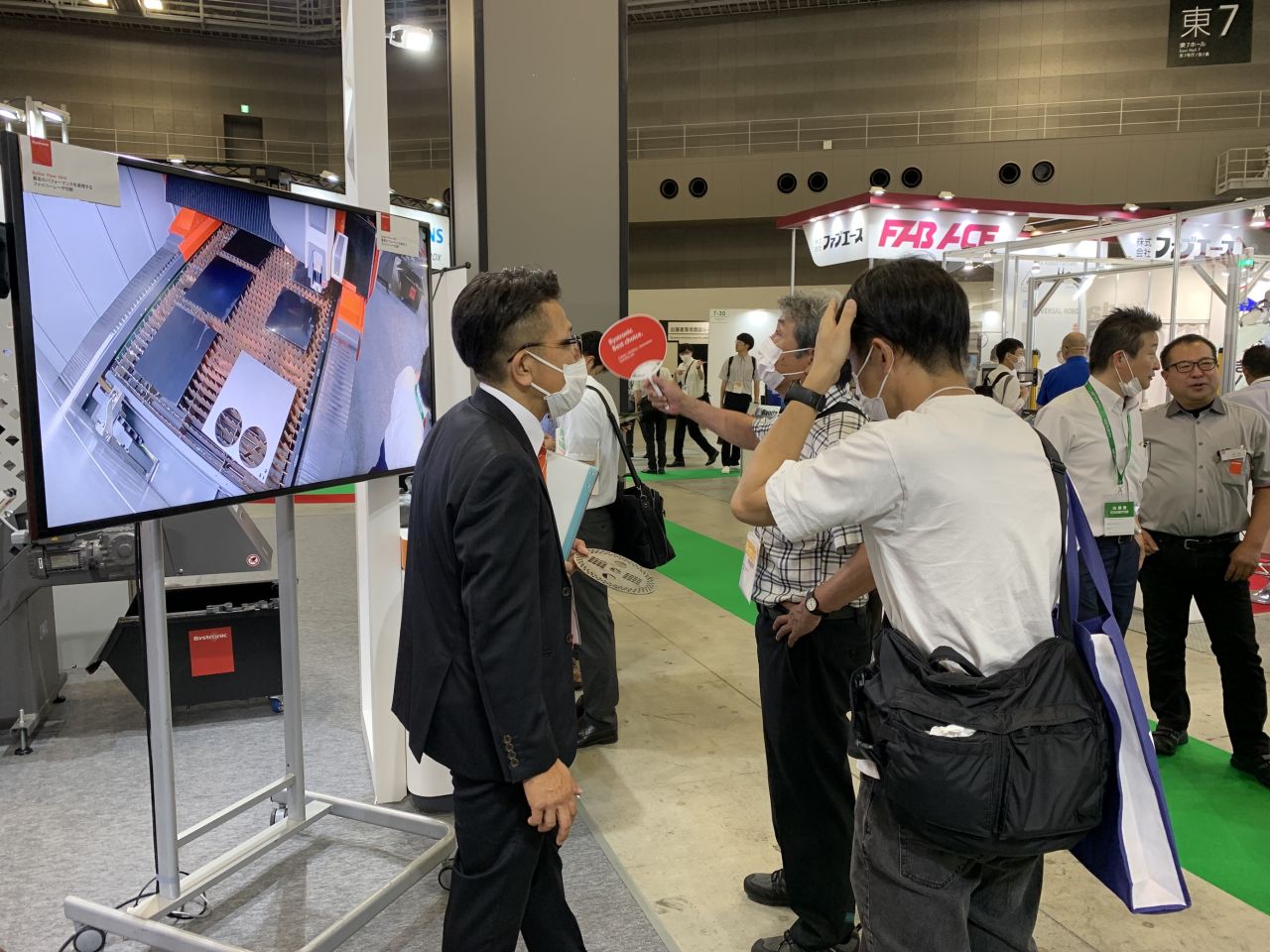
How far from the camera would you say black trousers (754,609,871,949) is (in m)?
2.13

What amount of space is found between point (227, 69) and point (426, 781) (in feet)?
61.0

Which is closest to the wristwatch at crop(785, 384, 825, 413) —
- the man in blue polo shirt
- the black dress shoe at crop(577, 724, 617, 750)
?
the black dress shoe at crop(577, 724, 617, 750)

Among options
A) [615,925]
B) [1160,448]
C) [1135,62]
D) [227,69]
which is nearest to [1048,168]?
[1135,62]

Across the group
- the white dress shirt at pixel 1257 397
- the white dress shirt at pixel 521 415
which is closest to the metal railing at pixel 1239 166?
the white dress shirt at pixel 1257 397

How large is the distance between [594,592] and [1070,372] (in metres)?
4.83

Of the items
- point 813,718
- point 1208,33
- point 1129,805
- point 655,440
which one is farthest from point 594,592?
point 1208,33

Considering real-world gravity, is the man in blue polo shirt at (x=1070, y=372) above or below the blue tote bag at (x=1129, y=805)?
above

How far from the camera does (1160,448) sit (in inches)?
137

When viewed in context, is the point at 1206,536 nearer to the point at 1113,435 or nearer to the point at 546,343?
the point at 1113,435

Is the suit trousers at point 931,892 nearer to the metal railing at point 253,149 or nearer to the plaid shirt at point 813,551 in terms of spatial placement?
the plaid shirt at point 813,551

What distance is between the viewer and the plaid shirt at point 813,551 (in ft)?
6.75

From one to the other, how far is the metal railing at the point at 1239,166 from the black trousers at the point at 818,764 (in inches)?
644

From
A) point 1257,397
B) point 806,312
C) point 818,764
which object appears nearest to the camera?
point 818,764

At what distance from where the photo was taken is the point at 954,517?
50.9 inches
